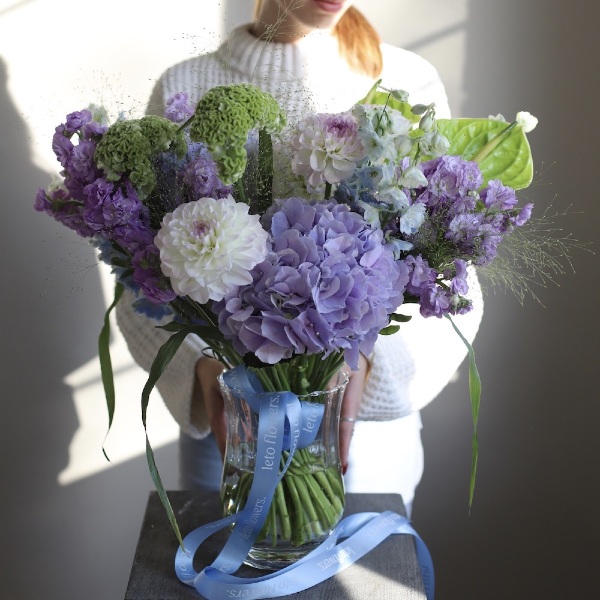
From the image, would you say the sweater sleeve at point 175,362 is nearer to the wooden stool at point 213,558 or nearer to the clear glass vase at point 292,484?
the wooden stool at point 213,558

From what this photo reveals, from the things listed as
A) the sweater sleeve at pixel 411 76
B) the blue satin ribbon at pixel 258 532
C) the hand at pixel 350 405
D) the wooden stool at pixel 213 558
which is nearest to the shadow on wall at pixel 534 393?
the sweater sleeve at pixel 411 76

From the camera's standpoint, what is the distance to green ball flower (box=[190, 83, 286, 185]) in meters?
0.60

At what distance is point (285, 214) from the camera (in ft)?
2.14

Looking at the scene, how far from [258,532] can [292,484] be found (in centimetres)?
5

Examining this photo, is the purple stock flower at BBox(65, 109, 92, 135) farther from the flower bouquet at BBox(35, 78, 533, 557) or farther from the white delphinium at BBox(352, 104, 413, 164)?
the white delphinium at BBox(352, 104, 413, 164)

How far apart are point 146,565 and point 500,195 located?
19.8 inches

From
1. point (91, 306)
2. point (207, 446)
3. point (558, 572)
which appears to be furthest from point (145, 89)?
point (558, 572)

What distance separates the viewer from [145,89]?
1.41 metres

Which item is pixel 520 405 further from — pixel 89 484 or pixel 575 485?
pixel 89 484

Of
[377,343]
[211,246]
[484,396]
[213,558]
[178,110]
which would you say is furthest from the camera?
[484,396]

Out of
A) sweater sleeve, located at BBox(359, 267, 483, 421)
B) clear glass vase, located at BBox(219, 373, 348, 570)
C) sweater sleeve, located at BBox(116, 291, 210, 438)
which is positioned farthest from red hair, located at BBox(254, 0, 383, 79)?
clear glass vase, located at BBox(219, 373, 348, 570)

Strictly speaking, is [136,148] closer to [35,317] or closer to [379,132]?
[379,132]

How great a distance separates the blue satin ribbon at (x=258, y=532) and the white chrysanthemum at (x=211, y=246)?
172 millimetres

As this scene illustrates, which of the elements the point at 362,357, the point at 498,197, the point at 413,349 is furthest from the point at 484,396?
the point at 498,197
